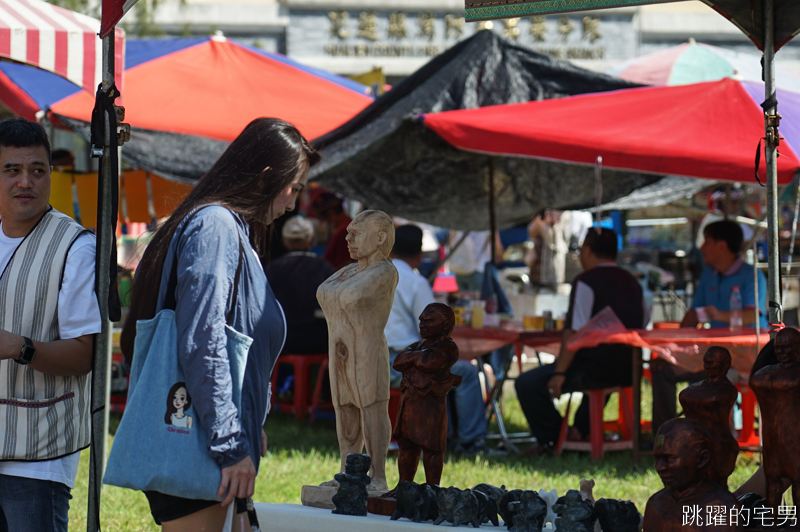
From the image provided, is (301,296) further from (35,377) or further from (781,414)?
(781,414)

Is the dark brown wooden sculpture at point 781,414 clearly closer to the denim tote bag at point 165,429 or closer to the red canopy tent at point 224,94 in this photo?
the denim tote bag at point 165,429

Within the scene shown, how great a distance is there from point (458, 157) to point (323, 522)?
3.69 meters

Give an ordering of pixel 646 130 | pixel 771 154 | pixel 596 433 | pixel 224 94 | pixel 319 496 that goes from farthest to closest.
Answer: pixel 224 94
pixel 596 433
pixel 646 130
pixel 319 496
pixel 771 154

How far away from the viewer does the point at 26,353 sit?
2232 mm

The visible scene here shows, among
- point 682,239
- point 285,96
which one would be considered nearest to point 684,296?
point 682,239

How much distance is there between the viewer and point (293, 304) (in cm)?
664

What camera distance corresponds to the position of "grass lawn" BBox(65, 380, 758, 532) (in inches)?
170

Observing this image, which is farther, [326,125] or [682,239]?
[682,239]

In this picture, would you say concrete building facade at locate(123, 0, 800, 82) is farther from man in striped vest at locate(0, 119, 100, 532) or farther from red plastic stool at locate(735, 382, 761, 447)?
man in striped vest at locate(0, 119, 100, 532)

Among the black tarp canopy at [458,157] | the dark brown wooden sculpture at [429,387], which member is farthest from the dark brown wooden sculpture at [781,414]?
the black tarp canopy at [458,157]

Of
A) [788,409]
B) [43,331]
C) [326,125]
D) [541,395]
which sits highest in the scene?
[326,125]

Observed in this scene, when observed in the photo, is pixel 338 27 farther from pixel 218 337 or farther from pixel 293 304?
pixel 218 337

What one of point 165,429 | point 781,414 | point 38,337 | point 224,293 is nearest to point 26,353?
point 38,337

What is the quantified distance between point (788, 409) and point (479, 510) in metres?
0.98
